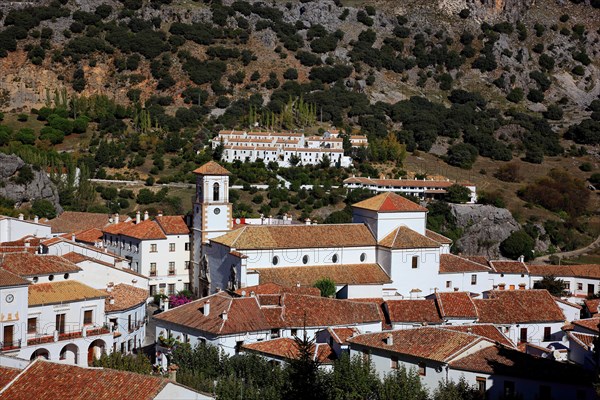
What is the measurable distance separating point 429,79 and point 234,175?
6021 centimetres

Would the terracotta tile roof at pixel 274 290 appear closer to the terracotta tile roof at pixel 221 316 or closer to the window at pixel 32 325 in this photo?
the terracotta tile roof at pixel 221 316

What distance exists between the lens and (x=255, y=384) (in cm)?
3091

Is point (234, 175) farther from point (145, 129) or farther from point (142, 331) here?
point (142, 331)

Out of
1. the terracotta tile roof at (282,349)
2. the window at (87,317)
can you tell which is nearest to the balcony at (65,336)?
the window at (87,317)

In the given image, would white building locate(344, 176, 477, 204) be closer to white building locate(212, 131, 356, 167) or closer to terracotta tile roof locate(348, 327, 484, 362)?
white building locate(212, 131, 356, 167)

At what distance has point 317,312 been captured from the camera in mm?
39312

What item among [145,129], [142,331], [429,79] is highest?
[429,79]

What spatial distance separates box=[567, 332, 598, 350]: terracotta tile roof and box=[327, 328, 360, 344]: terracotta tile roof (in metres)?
8.06

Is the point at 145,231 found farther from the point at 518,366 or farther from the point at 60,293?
the point at 518,366

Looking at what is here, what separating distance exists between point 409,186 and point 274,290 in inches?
2187

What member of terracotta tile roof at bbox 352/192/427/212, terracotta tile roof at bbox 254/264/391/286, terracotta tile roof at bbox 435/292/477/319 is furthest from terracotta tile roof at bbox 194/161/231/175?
terracotta tile roof at bbox 435/292/477/319

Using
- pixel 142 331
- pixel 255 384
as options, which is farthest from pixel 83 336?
pixel 255 384

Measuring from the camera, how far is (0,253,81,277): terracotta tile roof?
125 ft

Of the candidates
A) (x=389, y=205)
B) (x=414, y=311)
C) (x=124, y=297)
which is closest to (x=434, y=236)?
(x=389, y=205)
